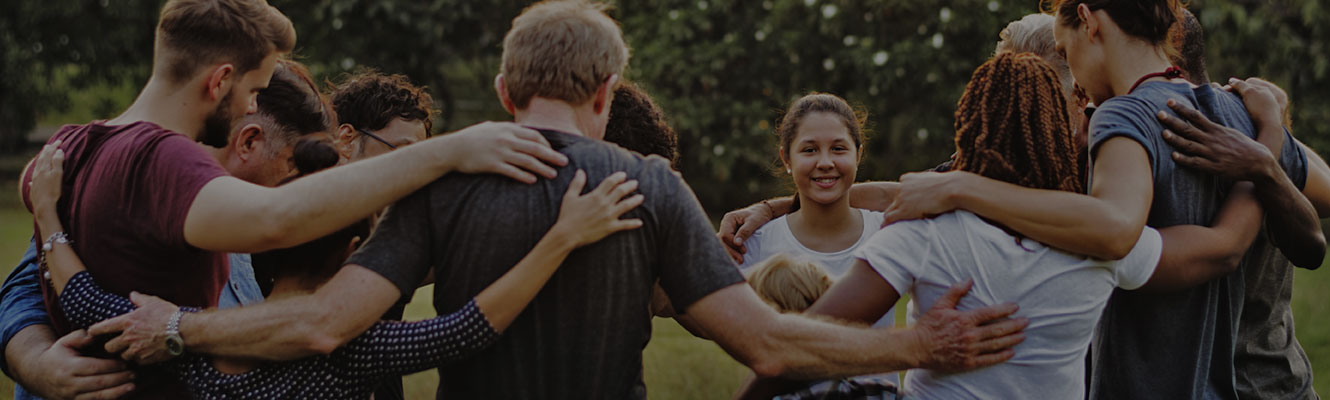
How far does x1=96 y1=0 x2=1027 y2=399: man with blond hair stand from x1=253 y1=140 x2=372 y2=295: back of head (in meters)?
0.22

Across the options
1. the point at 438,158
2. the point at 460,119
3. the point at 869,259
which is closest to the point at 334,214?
the point at 438,158

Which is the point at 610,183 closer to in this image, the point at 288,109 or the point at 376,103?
the point at 288,109

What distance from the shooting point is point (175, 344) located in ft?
8.88

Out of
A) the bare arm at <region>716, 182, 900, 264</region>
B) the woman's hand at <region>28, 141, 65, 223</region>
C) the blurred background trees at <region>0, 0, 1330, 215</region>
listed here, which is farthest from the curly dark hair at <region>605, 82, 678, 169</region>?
the blurred background trees at <region>0, 0, 1330, 215</region>

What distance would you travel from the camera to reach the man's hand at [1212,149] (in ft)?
9.99

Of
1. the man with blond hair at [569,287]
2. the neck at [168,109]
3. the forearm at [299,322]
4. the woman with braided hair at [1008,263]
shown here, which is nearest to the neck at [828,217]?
the woman with braided hair at [1008,263]

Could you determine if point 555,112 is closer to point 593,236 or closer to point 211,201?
point 593,236

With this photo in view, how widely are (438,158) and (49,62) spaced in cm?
2023

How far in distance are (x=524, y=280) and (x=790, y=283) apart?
0.90 meters

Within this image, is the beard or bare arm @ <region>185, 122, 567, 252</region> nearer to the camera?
bare arm @ <region>185, 122, 567, 252</region>

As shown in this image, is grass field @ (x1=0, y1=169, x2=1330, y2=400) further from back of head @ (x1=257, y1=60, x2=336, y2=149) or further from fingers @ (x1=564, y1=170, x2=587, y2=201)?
fingers @ (x1=564, y1=170, x2=587, y2=201)

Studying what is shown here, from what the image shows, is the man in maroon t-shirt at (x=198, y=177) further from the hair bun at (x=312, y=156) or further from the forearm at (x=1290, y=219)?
the forearm at (x=1290, y=219)

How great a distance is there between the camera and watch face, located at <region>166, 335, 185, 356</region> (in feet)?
8.87

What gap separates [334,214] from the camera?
2.60 meters
